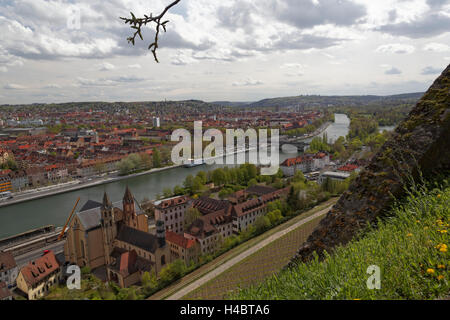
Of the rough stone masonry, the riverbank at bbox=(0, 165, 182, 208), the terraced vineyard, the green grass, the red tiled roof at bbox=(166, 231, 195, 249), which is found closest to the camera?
the green grass

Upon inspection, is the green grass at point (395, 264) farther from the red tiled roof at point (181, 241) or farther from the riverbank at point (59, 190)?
the riverbank at point (59, 190)

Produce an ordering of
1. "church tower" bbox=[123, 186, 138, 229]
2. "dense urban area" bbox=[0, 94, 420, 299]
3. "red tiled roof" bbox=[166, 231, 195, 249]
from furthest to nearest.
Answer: "church tower" bbox=[123, 186, 138, 229]
"red tiled roof" bbox=[166, 231, 195, 249]
"dense urban area" bbox=[0, 94, 420, 299]
